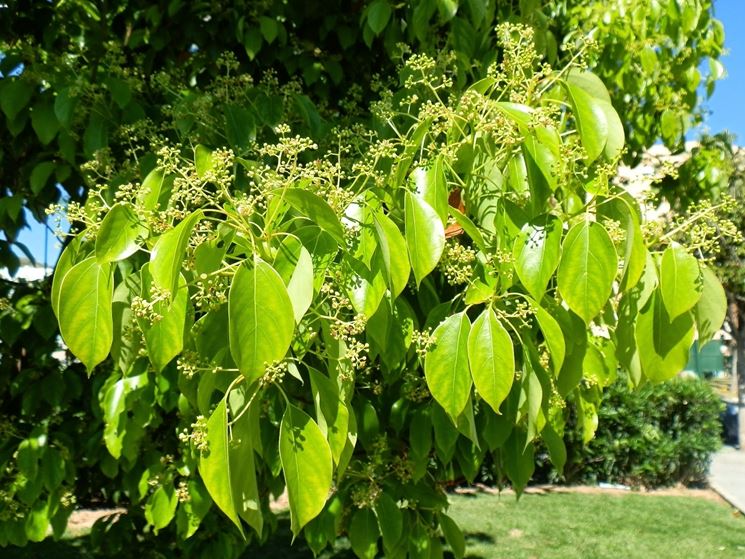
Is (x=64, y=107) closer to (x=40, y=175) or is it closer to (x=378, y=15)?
(x=40, y=175)

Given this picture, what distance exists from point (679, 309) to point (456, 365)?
1.25ft

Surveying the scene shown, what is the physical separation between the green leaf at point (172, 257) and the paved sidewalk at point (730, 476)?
8602 millimetres

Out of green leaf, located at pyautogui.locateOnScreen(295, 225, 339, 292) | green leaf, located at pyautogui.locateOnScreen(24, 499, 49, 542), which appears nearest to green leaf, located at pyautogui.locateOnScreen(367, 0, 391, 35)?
green leaf, located at pyautogui.locateOnScreen(295, 225, 339, 292)

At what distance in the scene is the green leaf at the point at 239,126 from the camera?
2303 millimetres

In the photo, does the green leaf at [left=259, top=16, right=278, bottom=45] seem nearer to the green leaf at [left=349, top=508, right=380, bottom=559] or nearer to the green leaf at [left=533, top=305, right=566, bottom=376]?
the green leaf at [left=349, top=508, right=380, bottom=559]

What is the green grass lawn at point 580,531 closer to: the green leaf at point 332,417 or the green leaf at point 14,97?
the green leaf at point 14,97

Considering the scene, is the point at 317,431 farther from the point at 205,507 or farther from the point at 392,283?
the point at 205,507

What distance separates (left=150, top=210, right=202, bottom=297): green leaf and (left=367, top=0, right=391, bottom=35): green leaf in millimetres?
1590

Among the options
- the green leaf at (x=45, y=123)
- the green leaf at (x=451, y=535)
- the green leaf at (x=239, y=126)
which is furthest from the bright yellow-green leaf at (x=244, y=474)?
the green leaf at (x=45, y=123)

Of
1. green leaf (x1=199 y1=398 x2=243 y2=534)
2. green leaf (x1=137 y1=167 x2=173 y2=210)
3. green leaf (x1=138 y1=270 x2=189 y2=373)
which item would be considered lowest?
green leaf (x1=199 y1=398 x2=243 y2=534)

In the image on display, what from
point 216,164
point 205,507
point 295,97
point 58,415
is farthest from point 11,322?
point 216,164

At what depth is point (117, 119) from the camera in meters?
2.57

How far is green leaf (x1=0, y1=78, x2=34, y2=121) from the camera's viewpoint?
2477 mm

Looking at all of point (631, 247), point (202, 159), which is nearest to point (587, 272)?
point (631, 247)
